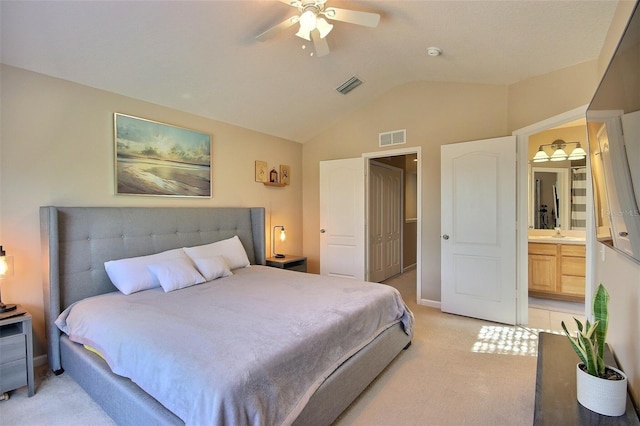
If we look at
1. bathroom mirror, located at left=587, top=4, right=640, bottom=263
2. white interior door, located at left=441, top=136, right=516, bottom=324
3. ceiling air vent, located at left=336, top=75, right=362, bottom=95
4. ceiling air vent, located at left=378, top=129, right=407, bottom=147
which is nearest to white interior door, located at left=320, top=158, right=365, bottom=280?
ceiling air vent, located at left=378, top=129, right=407, bottom=147

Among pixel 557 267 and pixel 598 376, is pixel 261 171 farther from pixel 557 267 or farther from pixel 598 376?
pixel 557 267

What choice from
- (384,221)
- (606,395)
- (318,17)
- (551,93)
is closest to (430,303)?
(384,221)

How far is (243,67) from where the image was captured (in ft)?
10.7

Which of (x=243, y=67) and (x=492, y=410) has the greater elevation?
(x=243, y=67)

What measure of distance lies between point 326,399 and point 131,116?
10.3 feet

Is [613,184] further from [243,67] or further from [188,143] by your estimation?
[188,143]

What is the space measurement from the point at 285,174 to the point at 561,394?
14.0ft

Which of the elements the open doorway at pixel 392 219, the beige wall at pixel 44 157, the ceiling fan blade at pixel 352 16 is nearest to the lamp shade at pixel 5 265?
the beige wall at pixel 44 157

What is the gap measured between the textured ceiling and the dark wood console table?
230 cm

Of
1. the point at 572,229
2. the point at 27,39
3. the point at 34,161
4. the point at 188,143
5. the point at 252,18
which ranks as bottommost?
the point at 572,229

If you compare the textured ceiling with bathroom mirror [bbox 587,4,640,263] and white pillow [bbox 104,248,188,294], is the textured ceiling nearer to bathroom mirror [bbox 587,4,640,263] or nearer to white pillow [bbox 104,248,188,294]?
bathroom mirror [bbox 587,4,640,263]

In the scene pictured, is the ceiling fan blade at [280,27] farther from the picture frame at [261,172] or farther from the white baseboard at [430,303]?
the white baseboard at [430,303]

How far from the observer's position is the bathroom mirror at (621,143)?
1.12 meters

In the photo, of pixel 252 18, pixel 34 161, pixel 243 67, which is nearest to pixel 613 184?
pixel 252 18
